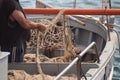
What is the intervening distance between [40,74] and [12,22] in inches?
30.9

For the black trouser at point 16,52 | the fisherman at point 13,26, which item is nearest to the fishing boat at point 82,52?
the black trouser at point 16,52

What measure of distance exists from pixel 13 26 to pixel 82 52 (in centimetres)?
97

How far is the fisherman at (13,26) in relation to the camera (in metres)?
4.63

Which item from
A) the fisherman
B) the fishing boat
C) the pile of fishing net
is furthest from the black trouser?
the pile of fishing net

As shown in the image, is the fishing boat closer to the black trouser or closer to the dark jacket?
the black trouser

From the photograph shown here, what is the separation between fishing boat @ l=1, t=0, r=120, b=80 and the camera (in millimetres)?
4699

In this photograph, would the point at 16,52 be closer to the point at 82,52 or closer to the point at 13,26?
the point at 13,26

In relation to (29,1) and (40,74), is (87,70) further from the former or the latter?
(29,1)

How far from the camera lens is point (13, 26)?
4.80 metres

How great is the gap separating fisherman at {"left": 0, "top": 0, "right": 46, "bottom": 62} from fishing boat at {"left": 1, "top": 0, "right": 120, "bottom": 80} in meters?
0.40

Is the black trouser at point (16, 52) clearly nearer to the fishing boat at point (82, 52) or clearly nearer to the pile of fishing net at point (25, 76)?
the fishing boat at point (82, 52)

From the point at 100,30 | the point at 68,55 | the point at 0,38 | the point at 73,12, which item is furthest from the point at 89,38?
the point at 0,38

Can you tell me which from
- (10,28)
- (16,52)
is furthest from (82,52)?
(16,52)

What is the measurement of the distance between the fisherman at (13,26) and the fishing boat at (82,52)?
15.7 inches
